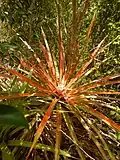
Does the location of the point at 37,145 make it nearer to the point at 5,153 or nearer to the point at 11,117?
the point at 5,153

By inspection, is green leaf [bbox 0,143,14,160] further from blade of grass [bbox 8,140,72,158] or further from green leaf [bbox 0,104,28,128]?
green leaf [bbox 0,104,28,128]

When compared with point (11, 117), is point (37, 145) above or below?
below

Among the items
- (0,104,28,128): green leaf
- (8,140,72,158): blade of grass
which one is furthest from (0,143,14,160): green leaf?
(0,104,28,128): green leaf

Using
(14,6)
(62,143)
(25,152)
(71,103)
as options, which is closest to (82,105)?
(71,103)

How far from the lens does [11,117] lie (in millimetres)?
587

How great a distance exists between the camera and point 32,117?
5.99 feet

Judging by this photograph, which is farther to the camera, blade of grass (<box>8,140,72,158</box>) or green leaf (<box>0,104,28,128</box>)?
blade of grass (<box>8,140,72,158</box>)

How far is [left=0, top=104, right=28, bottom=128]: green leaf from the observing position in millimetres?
579

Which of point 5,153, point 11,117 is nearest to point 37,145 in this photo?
point 5,153

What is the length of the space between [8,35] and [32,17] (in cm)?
57

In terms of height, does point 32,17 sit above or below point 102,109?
above

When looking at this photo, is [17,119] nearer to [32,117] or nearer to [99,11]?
[32,117]

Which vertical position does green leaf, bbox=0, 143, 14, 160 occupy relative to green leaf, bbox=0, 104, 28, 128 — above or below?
below

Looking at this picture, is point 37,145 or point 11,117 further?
point 37,145
